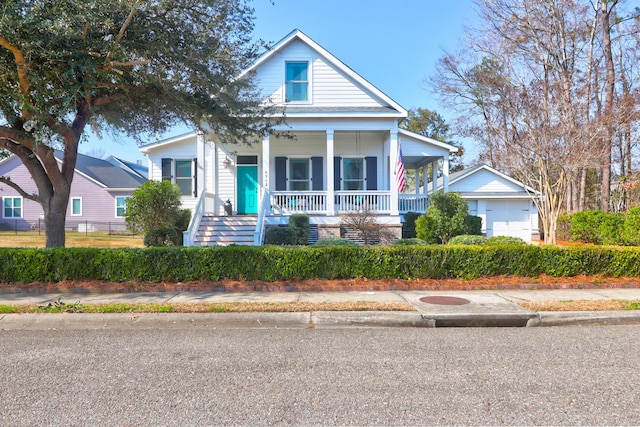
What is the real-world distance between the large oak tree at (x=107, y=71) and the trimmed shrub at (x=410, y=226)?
6.99 metres

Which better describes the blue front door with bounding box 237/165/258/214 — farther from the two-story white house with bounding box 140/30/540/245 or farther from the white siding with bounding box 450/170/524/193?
the white siding with bounding box 450/170/524/193

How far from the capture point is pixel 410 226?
49.4ft

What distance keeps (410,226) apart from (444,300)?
8.14m

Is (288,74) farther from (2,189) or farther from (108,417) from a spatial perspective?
(2,189)

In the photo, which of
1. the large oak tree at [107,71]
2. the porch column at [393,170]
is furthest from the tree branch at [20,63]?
the porch column at [393,170]

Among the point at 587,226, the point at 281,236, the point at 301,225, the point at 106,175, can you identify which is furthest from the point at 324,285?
the point at 106,175

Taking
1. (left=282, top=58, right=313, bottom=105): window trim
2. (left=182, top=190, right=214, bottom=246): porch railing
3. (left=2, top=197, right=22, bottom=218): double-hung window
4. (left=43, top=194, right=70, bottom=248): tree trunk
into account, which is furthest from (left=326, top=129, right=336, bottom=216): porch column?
(left=2, top=197, right=22, bottom=218): double-hung window

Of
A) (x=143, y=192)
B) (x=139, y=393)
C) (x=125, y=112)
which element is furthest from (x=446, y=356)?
(x=143, y=192)

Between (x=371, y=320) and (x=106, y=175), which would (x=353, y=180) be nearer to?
(x=371, y=320)

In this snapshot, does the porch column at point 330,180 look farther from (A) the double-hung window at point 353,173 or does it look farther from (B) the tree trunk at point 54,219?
(B) the tree trunk at point 54,219

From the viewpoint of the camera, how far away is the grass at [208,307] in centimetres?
630

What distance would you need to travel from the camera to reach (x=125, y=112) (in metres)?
10.5

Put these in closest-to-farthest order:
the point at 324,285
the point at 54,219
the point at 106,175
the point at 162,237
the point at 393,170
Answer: the point at 324,285 < the point at 54,219 < the point at 162,237 < the point at 393,170 < the point at 106,175

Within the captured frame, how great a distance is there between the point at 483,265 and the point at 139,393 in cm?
724
